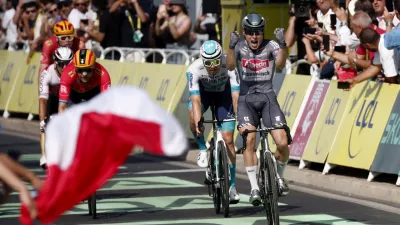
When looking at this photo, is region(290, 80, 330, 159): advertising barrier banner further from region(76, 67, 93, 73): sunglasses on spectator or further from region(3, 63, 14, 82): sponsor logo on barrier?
region(3, 63, 14, 82): sponsor logo on barrier

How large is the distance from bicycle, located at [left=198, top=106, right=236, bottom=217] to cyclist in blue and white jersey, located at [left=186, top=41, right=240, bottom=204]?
15 centimetres

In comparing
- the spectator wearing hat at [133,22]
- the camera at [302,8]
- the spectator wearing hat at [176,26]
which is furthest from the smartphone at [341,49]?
the spectator wearing hat at [133,22]

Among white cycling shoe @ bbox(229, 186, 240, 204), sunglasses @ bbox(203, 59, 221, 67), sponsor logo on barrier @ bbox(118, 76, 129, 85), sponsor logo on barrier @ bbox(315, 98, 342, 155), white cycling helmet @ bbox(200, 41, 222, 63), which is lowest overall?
white cycling shoe @ bbox(229, 186, 240, 204)

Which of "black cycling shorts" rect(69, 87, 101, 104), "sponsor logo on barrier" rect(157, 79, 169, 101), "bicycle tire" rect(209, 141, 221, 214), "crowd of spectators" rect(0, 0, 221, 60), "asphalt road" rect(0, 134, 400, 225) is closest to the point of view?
"asphalt road" rect(0, 134, 400, 225)

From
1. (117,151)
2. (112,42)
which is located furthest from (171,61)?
(117,151)

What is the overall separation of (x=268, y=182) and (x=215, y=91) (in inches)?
87.4

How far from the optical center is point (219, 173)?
1412 centimetres

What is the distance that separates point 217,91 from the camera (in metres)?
14.7

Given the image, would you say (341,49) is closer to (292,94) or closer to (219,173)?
(292,94)

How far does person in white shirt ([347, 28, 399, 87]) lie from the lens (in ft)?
51.0

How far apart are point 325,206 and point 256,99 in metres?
1.75

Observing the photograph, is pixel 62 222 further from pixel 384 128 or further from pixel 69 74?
pixel 384 128

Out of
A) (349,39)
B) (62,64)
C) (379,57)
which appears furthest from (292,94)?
(62,64)

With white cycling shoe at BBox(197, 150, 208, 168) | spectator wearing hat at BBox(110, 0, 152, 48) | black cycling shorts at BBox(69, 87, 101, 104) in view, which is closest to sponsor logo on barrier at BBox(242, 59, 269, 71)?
white cycling shoe at BBox(197, 150, 208, 168)
